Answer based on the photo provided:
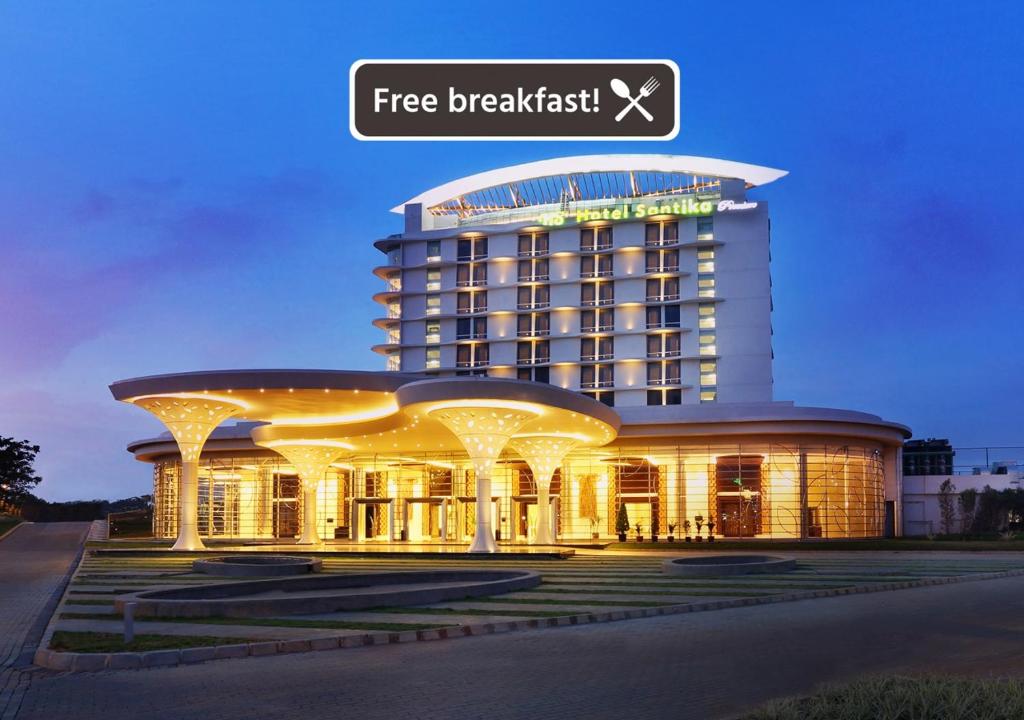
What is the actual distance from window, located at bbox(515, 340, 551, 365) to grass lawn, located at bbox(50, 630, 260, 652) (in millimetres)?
91276

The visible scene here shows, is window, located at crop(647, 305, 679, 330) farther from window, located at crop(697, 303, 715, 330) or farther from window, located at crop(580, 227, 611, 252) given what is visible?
window, located at crop(580, 227, 611, 252)

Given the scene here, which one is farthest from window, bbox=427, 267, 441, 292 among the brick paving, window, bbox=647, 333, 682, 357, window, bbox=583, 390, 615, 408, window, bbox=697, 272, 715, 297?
the brick paving

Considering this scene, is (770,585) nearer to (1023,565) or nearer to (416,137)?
(1023,565)

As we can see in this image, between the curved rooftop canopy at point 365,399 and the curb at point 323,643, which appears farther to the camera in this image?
the curved rooftop canopy at point 365,399

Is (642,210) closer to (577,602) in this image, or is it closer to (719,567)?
(719,567)

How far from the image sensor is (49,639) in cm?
1736

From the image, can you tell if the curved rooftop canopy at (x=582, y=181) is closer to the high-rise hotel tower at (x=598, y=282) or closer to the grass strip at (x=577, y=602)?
the high-rise hotel tower at (x=598, y=282)

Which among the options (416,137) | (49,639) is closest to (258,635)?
(49,639)

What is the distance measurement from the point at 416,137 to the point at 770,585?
894 inches

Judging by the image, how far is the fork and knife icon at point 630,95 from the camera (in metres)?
8.48

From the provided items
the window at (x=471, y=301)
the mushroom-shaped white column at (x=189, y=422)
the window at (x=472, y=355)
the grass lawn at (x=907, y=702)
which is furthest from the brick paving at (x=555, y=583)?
the window at (x=471, y=301)

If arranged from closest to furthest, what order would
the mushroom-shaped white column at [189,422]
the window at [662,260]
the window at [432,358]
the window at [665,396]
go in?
the mushroom-shaped white column at [189,422] → the window at [665,396] → the window at [662,260] → the window at [432,358]

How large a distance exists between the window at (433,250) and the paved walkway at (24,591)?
168ft

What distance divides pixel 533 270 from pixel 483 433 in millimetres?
62995
